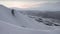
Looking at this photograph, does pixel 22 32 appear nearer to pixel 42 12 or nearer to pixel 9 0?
pixel 42 12

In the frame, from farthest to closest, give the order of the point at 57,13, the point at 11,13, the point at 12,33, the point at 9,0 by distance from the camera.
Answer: the point at 9,0
the point at 57,13
the point at 11,13
the point at 12,33

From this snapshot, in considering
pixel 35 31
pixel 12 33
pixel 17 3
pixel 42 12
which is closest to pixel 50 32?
pixel 35 31

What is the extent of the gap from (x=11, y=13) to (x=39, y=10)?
50.0 inches

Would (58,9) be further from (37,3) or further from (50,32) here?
(50,32)

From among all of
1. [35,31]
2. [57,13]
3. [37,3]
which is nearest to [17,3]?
[37,3]

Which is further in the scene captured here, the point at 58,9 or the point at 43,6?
the point at 43,6

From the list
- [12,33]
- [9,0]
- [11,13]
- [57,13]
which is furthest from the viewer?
[9,0]

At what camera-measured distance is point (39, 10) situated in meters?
2.15

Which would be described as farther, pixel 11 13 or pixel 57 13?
pixel 57 13

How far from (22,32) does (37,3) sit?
169cm

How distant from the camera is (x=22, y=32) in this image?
620mm

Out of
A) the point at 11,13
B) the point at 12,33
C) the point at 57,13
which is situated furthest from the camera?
the point at 57,13

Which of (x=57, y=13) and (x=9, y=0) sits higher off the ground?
(x=9, y=0)

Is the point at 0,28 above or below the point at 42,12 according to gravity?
above
